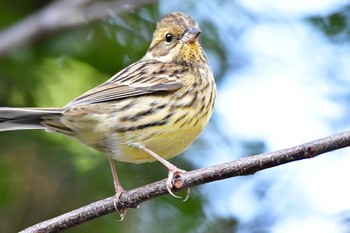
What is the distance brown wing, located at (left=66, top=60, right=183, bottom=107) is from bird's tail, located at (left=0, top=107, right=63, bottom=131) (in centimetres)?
22

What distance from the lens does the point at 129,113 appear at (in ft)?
17.4

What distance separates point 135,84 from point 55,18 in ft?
3.04

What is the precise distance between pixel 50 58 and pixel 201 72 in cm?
133

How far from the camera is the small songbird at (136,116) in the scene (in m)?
5.17

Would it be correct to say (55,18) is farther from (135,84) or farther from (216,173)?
(216,173)

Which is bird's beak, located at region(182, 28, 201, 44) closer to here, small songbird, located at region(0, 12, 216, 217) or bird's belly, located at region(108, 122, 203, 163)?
small songbird, located at region(0, 12, 216, 217)

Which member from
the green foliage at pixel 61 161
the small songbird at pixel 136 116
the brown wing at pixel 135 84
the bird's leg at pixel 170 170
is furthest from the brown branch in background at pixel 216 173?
the green foliage at pixel 61 161

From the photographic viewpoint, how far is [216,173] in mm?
3760

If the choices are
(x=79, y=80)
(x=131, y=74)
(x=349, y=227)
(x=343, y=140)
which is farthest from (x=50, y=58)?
(x=343, y=140)

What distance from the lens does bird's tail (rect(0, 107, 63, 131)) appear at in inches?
193

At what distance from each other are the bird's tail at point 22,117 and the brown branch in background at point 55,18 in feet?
3.30

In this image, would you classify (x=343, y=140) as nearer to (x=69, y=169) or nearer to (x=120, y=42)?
(x=69, y=169)

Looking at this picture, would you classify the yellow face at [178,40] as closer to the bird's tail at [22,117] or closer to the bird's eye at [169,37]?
the bird's eye at [169,37]

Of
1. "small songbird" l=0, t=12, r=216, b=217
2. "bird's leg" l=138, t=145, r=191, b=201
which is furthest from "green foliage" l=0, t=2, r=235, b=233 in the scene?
"bird's leg" l=138, t=145, r=191, b=201
